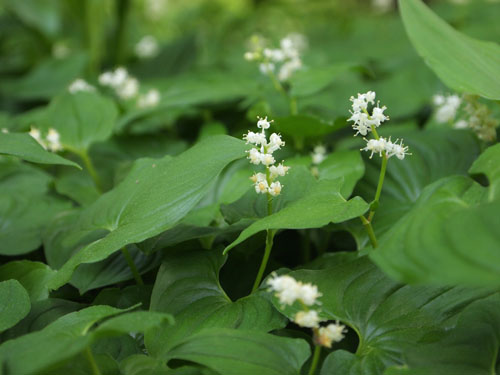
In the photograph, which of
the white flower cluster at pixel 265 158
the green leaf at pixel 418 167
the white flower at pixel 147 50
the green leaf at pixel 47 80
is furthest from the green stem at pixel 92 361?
the white flower at pixel 147 50

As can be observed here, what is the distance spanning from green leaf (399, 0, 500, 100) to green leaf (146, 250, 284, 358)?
0.53 meters

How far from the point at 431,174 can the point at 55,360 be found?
0.95m

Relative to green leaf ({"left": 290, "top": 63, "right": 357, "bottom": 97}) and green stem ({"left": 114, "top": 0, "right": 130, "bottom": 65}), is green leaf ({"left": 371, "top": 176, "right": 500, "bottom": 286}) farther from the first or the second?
green stem ({"left": 114, "top": 0, "right": 130, "bottom": 65})

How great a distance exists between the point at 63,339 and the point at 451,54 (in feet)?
2.71

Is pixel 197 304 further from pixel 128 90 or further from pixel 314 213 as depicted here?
pixel 128 90

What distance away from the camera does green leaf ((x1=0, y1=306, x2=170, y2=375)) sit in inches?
24.6

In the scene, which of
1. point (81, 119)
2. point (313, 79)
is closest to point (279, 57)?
point (313, 79)

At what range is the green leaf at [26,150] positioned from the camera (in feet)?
3.06

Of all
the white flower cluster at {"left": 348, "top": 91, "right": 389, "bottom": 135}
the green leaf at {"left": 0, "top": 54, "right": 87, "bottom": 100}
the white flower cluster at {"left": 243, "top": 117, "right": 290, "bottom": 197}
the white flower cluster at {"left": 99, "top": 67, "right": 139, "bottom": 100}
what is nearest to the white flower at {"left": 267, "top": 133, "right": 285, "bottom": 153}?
the white flower cluster at {"left": 243, "top": 117, "right": 290, "bottom": 197}

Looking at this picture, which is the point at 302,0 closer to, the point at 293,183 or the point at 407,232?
the point at 293,183

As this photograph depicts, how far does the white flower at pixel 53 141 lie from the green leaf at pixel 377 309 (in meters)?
0.84

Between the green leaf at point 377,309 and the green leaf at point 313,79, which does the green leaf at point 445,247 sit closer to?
the green leaf at point 377,309

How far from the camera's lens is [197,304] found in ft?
2.93

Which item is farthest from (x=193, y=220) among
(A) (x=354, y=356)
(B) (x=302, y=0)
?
(B) (x=302, y=0)
